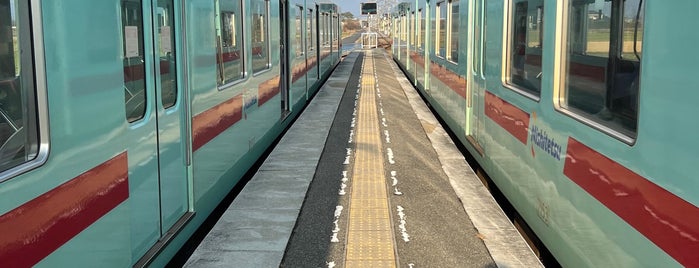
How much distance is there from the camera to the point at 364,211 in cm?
603

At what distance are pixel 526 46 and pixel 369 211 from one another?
200 cm

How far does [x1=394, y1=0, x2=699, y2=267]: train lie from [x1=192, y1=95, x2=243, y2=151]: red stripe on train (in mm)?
2504

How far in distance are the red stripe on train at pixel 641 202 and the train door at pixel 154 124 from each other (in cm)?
252

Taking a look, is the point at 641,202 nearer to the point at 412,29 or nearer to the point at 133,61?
the point at 133,61

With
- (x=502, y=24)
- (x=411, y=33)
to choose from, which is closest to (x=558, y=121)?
(x=502, y=24)

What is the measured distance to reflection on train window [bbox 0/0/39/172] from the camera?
2.44m

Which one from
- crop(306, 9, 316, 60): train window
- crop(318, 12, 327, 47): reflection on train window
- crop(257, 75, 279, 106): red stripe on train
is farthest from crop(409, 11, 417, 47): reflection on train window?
crop(257, 75, 279, 106): red stripe on train

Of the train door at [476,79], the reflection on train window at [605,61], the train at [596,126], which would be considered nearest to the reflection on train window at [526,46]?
the train at [596,126]

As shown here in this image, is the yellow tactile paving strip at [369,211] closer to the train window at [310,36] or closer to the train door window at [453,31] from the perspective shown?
the train door window at [453,31]

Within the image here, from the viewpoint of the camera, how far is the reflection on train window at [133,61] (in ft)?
12.0

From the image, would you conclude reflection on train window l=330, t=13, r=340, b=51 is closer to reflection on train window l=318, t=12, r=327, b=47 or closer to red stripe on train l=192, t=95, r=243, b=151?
reflection on train window l=318, t=12, r=327, b=47

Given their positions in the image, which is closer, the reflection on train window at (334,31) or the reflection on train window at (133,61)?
the reflection on train window at (133,61)

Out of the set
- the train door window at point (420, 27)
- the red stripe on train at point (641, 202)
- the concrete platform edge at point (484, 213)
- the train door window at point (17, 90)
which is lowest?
the concrete platform edge at point (484, 213)

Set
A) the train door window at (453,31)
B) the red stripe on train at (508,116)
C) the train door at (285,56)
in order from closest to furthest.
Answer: the red stripe on train at (508,116), the train door window at (453,31), the train door at (285,56)
